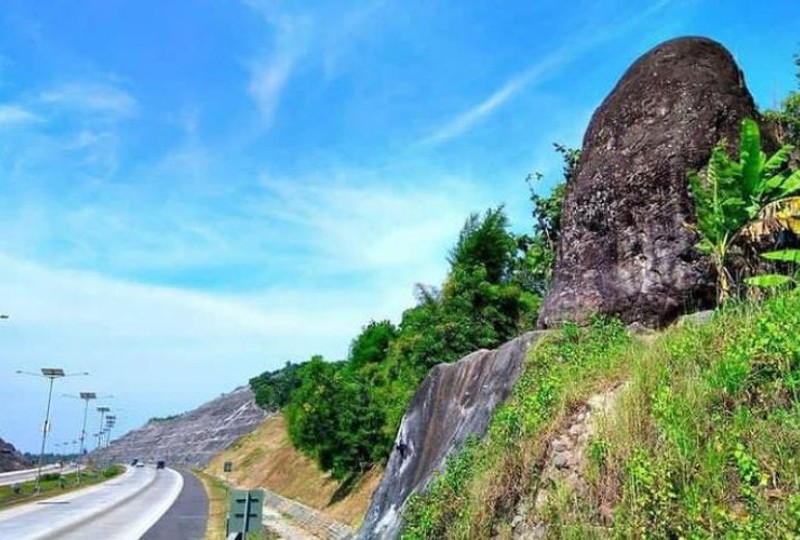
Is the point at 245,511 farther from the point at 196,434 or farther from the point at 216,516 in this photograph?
the point at 196,434

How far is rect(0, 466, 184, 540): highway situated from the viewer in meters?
23.1

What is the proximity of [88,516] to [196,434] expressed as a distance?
10809cm

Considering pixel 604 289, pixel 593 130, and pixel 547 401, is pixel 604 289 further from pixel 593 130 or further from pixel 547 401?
pixel 547 401

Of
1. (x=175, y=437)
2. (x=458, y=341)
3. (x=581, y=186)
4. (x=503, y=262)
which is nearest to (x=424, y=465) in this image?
(x=581, y=186)

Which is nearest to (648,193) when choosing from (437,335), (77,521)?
(437,335)

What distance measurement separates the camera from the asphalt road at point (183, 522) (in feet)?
77.5

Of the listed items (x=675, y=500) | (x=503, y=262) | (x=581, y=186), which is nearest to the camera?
(x=675, y=500)

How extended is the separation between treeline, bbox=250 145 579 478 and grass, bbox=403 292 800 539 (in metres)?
15.2

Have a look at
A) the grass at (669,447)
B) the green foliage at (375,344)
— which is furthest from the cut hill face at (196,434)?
the grass at (669,447)

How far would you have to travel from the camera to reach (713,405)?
5289 mm

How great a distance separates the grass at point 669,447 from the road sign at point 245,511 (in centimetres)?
326

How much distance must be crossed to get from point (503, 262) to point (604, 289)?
15.2 m

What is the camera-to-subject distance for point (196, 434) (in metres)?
132

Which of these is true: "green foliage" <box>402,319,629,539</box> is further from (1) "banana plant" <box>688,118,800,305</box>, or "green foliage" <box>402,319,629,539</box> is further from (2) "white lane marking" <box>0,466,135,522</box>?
(2) "white lane marking" <box>0,466,135,522</box>
